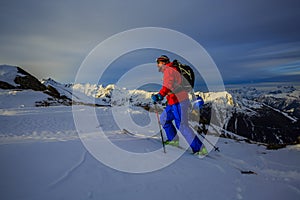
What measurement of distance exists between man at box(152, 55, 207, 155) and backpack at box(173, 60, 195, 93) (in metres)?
0.10

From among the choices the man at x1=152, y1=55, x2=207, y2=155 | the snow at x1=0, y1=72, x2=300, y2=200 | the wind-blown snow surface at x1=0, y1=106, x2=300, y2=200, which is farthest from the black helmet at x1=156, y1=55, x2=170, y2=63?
the wind-blown snow surface at x1=0, y1=106, x2=300, y2=200

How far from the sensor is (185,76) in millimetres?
6535

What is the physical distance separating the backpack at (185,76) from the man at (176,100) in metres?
0.10

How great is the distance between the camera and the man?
644 cm

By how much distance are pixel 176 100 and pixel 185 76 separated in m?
0.94

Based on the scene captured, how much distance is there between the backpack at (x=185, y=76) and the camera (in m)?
6.54

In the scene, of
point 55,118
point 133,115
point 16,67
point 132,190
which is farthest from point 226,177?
point 16,67

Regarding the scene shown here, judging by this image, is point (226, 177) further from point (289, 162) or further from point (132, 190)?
point (289, 162)

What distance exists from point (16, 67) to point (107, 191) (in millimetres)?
43714

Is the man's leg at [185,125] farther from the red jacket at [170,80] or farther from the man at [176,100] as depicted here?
the red jacket at [170,80]

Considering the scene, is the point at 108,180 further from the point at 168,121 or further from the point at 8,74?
the point at 8,74

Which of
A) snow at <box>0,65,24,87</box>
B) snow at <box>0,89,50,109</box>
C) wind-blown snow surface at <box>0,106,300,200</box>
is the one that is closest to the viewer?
wind-blown snow surface at <box>0,106,300,200</box>

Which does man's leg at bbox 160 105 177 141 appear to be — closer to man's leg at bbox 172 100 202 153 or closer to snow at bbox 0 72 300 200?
man's leg at bbox 172 100 202 153

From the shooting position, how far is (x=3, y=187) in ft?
10.7
